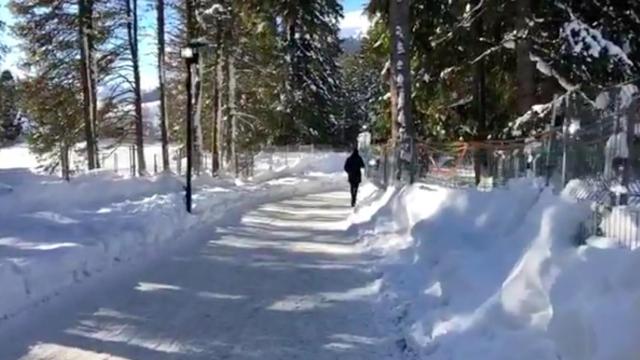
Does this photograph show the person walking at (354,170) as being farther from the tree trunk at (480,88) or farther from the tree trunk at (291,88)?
the tree trunk at (291,88)

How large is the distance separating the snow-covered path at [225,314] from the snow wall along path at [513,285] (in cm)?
56

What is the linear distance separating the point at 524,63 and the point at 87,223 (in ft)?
37.3

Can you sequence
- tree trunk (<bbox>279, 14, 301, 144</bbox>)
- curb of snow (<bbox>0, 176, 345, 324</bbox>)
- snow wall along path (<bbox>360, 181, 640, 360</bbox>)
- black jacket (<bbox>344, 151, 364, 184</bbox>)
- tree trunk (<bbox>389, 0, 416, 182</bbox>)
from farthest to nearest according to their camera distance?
tree trunk (<bbox>279, 14, 301, 144</bbox>) → black jacket (<bbox>344, 151, 364, 184</bbox>) → tree trunk (<bbox>389, 0, 416, 182</bbox>) → curb of snow (<bbox>0, 176, 345, 324</bbox>) → snow wall along path (<bbox>360, 181, 640, 360</bbox>)

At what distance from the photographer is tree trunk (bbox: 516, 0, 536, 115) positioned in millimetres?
18797

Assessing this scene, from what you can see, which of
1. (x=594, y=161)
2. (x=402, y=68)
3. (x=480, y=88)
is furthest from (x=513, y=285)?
(x=480, y=88)

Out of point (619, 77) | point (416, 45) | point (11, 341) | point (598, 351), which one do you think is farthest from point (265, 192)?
point (598, 351)

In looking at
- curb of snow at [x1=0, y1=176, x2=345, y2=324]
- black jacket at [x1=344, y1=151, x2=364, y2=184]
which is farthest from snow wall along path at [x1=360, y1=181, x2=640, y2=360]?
black jacket at [x1=344, y1=151, x2=364, y2=184]

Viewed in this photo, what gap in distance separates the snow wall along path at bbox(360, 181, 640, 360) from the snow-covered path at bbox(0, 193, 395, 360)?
556mm

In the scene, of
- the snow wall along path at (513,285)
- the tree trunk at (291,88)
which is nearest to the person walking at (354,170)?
the snow wall along path at (513,285)

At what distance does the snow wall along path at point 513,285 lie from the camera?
15.4 feet

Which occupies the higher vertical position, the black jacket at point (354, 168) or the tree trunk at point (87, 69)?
the tree trunk at point (87, 69)

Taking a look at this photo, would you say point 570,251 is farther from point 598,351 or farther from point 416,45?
point 416,45

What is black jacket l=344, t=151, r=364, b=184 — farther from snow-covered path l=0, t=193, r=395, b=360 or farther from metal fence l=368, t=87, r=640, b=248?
snow-covered path l=0, t=193, r=395, b=360

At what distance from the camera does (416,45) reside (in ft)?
77.6
